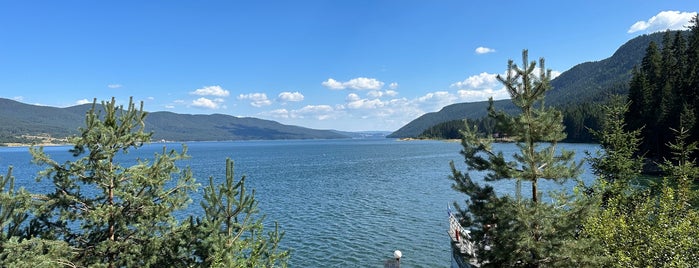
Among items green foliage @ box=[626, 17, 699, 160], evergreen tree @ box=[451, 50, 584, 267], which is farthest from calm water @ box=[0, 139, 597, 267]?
green foliage @ box=[626, 17, 699, 160]

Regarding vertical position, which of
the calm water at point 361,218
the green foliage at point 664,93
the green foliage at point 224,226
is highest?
the green foliage at point 664,93

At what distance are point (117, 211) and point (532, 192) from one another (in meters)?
11.6

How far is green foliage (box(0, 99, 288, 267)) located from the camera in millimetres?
10477

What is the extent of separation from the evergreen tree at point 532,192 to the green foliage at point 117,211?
6626 mm

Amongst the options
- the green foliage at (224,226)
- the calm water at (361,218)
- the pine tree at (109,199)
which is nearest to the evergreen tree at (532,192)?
the green foliage at (224,226)

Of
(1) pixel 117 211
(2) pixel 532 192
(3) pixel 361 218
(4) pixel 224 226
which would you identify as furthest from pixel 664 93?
(1) pixel 117 211

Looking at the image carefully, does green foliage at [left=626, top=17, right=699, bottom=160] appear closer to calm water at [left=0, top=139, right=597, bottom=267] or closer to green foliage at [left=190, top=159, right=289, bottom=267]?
calm water at [left=0, top=139, right=597, bottom=267]

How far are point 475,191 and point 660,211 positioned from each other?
5176mm

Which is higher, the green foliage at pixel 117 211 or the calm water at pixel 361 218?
the green foliage at pixel 117 211

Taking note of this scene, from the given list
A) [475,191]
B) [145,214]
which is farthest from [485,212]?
[145,214]

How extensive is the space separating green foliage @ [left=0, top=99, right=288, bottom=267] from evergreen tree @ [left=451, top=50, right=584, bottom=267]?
6626mm

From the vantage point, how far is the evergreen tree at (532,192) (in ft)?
35.3

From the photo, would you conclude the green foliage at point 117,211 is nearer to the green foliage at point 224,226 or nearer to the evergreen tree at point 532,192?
the green foliage at point 224,226

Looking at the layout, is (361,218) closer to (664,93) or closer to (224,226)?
(224,226)
